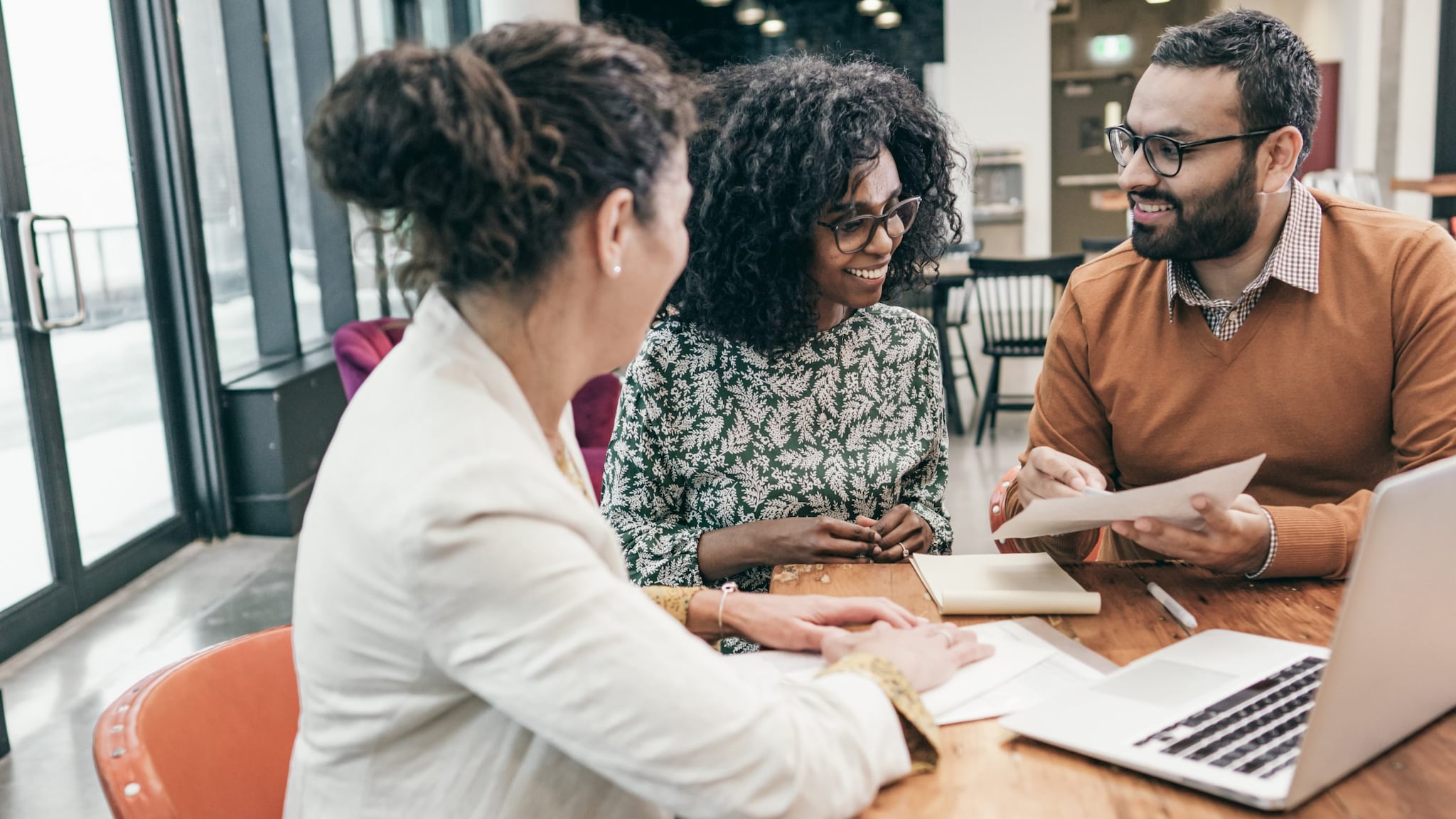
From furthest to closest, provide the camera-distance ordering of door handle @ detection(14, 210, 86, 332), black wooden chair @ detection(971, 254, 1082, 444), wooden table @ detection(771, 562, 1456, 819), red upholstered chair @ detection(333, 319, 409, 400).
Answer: black wooden chair @ detection(971, 254, 1082, 444) → red upholstered chair @ detection(333, 319, 409, 400) → door handle @ detection(14, 210, 86, 332) → wooden table @ detection(771, 562, 1456, 819)

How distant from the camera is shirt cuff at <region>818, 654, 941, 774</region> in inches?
37.3

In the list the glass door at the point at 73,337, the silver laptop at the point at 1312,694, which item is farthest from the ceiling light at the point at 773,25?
the silver laptop at the point at 1312,694

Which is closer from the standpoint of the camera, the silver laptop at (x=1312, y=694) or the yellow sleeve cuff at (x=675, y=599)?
the silver laptop at (x=1312, y=694)

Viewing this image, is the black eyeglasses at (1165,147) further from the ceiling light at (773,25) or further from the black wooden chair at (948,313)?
the ceiling light at (773,25)

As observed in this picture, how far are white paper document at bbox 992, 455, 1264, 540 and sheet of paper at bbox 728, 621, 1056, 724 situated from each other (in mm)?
129

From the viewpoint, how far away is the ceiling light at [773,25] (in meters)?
10.7

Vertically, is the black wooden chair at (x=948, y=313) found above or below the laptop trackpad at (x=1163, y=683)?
below

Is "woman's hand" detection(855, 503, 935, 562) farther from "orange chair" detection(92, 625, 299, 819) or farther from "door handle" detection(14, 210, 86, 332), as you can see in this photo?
"door handle" detection(14, 210, 86, 332)

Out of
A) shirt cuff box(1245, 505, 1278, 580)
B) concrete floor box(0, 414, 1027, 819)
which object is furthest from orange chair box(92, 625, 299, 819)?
concrete floor box(0, 414, 1027, 819)

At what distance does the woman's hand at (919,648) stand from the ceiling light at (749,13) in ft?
33.6

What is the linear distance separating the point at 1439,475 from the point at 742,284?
1.10 m

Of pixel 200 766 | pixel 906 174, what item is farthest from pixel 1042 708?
pixel 906 174

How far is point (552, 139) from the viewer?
2.77 ft

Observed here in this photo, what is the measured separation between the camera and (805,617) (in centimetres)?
124
